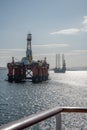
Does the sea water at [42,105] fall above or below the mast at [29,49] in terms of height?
below

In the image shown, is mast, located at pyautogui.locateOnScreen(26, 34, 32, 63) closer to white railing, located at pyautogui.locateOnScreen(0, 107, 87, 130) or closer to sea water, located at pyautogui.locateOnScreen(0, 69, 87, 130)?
sea water, located at pyautogui.locateOnScreen(0, 69, 87, 130)

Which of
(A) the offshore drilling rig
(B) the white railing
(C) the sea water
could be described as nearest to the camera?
(B) the white railing

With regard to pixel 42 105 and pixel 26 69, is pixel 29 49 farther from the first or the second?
pixel 42 105

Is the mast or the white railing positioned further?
the mast

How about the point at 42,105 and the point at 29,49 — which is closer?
the point at 42,105

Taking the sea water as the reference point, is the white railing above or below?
above

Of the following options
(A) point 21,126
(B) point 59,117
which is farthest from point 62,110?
(A) point 21,126

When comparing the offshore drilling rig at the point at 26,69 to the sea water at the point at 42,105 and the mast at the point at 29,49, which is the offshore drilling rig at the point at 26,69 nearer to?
the mast at the point at 29,49

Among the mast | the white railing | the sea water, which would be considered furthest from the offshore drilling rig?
the white railing

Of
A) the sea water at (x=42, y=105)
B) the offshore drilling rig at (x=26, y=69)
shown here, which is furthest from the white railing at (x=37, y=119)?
the offshore drilling rig at (x=26, y=69)

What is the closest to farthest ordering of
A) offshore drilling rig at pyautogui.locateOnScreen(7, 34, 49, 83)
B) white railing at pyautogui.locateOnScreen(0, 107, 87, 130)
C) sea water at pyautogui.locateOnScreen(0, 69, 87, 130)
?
white railing at pyautogui.locateOnScreen(0, 107, 87, 130) < sea water at pyautogui.locateOnScreen(0, 69, 87, 130) < offshore drilling rig at pyautogui.locateOnScreen(7, 34, 49, 83)

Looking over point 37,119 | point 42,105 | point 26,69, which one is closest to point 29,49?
point 26,69
